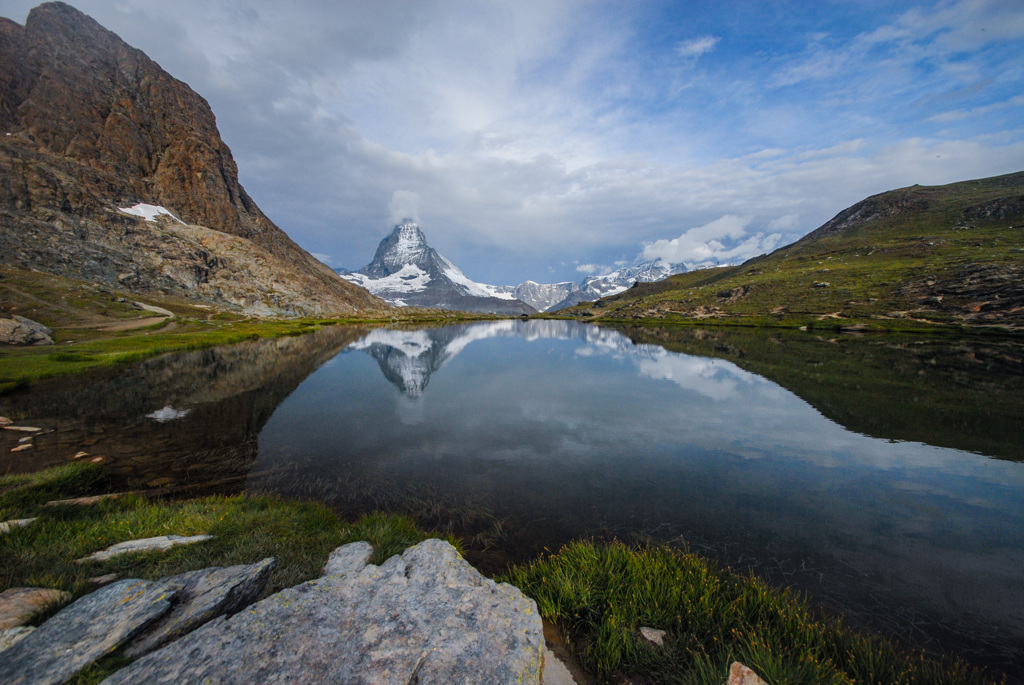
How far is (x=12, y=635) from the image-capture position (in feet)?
14.5

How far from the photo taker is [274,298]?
414 ft

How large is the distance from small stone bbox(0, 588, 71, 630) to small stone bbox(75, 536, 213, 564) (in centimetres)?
178

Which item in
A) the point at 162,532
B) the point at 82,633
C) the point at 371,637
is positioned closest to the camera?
the point at 82,633

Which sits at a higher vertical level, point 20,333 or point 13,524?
point 20,333

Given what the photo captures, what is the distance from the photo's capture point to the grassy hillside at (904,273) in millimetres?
80375

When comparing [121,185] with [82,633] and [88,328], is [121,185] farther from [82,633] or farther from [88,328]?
[82,633]

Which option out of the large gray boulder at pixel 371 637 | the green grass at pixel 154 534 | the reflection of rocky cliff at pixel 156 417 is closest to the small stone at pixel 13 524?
the green grass at pixel 154 534

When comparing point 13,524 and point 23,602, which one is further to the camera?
point 13,524

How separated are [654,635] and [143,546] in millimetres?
10361

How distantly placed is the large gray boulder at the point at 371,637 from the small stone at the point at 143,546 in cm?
422

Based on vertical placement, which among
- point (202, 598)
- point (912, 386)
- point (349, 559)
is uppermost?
point (202, 598)

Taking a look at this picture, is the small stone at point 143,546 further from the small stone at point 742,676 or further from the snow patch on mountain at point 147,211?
the snow patch on mountain at point 147,211

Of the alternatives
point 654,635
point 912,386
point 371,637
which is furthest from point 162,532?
point 912,386

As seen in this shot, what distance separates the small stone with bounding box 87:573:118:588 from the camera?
612 cm
